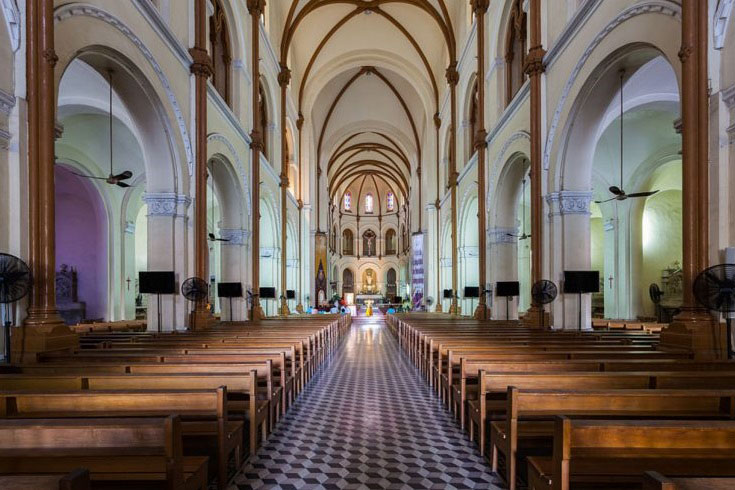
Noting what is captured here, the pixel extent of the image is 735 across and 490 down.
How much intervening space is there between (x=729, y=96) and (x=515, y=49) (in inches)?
342

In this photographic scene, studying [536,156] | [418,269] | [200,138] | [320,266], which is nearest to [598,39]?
[536,156]

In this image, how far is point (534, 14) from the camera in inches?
412

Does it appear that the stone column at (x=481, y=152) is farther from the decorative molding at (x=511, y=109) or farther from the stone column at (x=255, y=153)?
the stone column at (x=255, y=153)

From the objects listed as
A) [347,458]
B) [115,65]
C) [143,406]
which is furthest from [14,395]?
[115,65]

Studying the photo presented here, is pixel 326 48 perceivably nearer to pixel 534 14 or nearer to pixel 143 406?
pixel 534 14

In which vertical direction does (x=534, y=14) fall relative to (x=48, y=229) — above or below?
above

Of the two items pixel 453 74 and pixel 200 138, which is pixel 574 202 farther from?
pixel 453 74

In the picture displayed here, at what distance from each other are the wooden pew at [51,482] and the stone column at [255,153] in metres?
12.9

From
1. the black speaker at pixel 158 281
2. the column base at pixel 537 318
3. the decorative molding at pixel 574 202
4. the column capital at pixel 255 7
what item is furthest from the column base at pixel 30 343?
the column capital at pixel 255 7

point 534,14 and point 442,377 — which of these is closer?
point 442,377

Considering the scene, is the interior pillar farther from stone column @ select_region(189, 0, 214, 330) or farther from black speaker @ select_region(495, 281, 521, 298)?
stone column @ select_region(189, 0, 214, 330)

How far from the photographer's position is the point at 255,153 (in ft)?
49.1

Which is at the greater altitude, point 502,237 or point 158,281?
point 502,237

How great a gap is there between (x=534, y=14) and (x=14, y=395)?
1121 cm
